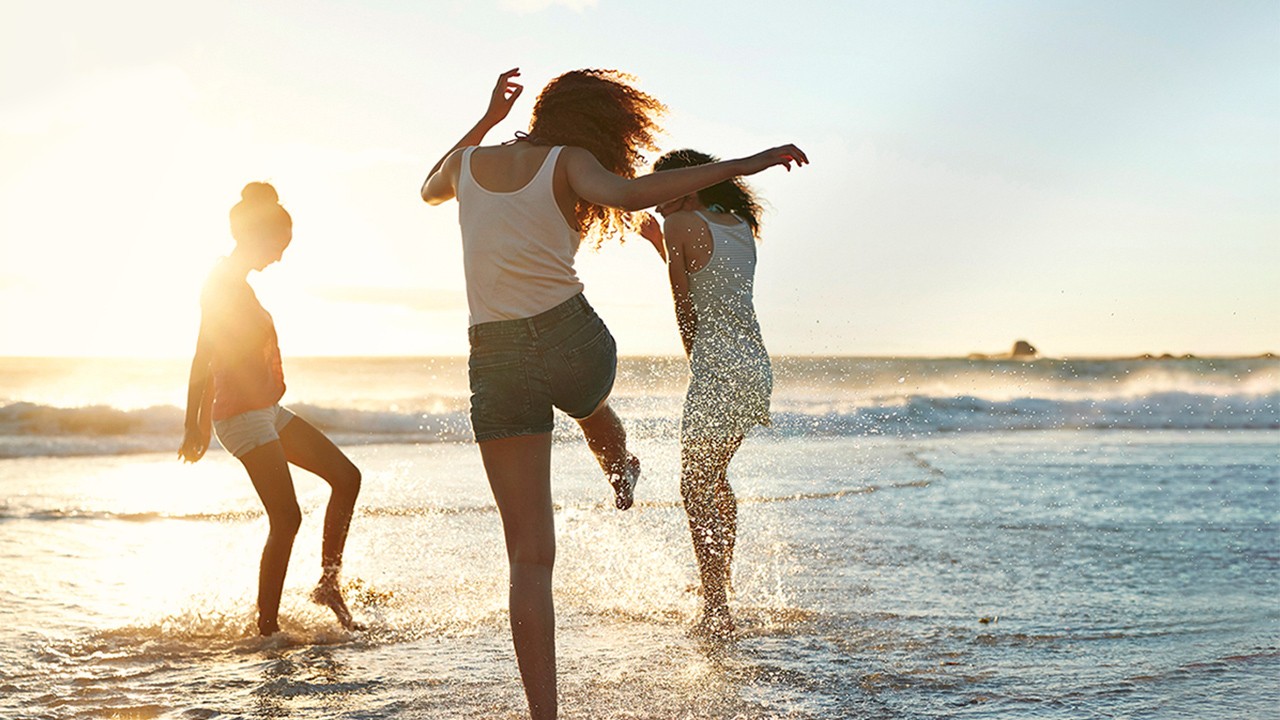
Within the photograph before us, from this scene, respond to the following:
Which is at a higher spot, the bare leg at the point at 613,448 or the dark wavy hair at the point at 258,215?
the dark wavy hair at the point at 258,215

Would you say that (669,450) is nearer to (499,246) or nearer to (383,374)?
(499,246)

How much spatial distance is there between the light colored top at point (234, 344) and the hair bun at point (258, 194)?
1.15 ft

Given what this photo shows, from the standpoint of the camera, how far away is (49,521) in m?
8.55

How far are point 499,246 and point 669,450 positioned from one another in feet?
34.2

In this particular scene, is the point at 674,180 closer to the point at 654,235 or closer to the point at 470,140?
the point at 470,140

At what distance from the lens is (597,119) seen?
338 centimetres

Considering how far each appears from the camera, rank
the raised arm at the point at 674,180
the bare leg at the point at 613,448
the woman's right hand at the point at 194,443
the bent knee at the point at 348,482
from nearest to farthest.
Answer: the raised arm at the point at 674,180 < the bare leg at the point at 613,448 < the woman's right hand at the point at 194,443 < the bent knee at the point at 348,482

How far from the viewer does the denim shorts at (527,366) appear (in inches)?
127

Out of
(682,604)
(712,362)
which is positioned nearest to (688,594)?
(682,604)

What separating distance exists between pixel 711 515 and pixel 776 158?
2371mm

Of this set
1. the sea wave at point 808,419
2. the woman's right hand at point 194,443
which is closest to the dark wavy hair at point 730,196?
the woman's right hand at point 194,443

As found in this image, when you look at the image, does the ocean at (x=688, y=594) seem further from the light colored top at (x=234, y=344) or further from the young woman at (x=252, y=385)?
the light colored top at (x=234, y=344)

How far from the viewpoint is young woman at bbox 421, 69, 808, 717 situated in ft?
10.5

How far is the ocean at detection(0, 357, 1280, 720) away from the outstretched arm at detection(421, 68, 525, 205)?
1.75 meters
